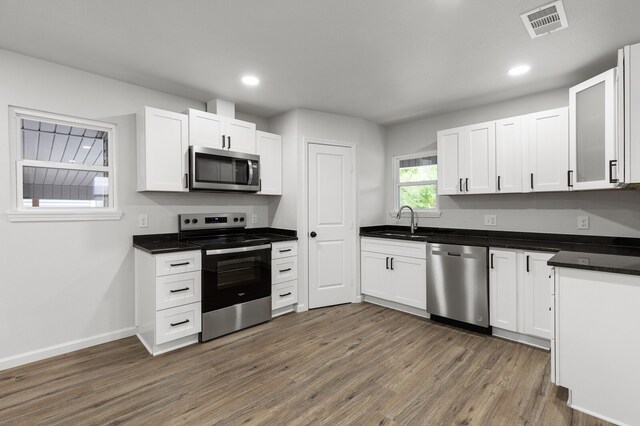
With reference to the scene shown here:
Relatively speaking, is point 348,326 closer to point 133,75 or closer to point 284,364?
point 284,364

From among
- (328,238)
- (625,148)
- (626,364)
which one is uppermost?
(625,148)

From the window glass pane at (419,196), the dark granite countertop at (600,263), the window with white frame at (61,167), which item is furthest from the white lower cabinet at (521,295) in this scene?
the window with white frame at (61,167)

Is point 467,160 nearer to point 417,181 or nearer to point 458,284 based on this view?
point 417,181

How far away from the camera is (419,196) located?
436 cm

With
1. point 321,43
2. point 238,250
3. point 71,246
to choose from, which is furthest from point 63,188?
point 321,43

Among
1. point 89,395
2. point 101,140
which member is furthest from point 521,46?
point 89,395

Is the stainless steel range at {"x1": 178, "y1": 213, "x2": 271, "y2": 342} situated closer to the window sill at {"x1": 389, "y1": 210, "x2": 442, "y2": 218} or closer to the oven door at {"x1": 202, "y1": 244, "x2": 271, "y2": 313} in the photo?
the oven door at {"x1": 202, "y1": 244, "x2": 271, "y2": 313}

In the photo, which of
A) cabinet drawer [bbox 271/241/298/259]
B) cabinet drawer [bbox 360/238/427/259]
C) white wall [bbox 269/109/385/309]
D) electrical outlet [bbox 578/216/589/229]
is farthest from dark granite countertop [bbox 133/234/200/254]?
electrical outlet [bbox 578/216/589/229]

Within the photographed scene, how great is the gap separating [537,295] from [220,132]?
352 centimetres

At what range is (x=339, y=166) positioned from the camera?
4.09 metres

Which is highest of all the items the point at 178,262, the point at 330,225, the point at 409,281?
the point at 330,225

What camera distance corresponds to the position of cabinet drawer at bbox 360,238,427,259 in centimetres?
355

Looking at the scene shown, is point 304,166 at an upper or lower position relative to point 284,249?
upper

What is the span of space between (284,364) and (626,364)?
2.21 meters
